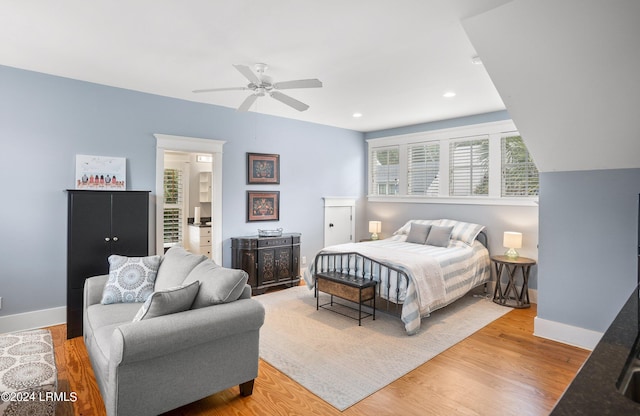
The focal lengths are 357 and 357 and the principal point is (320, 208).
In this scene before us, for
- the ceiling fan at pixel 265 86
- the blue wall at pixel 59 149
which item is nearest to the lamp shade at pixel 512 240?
the ceiling fan at pixel 265 86

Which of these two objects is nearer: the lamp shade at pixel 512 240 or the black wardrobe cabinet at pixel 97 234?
the black wardrobe cabinet at pixel 97 234

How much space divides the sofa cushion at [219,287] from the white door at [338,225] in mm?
4081

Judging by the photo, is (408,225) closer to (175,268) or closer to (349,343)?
(349,343)

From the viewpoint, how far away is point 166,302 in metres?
2.26

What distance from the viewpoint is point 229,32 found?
2.88 meters

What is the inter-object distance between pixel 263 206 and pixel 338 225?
5.63ft

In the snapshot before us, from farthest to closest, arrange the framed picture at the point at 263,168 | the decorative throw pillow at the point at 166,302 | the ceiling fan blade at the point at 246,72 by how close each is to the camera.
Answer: the framed picture at the point at 263,168, the ceiling fan blade at the point at 246,72, the decorative throw pillow at the point at 166,302

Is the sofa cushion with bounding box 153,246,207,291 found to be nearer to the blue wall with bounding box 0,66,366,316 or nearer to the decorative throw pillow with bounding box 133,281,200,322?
the decorative throw pillow with bounding box 133,281,200,322

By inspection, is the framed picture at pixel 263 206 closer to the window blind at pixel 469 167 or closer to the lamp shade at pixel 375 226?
the lamp shade at pixel 375 226

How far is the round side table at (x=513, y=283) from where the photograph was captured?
4664 millimetres

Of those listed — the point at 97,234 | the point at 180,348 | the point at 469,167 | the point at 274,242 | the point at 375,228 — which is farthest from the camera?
the point at 375,228

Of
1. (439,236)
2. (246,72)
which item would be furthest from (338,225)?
(246,72)

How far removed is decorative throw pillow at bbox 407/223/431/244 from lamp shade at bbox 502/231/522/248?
1111 mm

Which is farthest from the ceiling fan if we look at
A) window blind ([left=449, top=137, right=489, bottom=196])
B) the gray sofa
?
window blind ([left=449, top=137, right=489, bottom=196])
